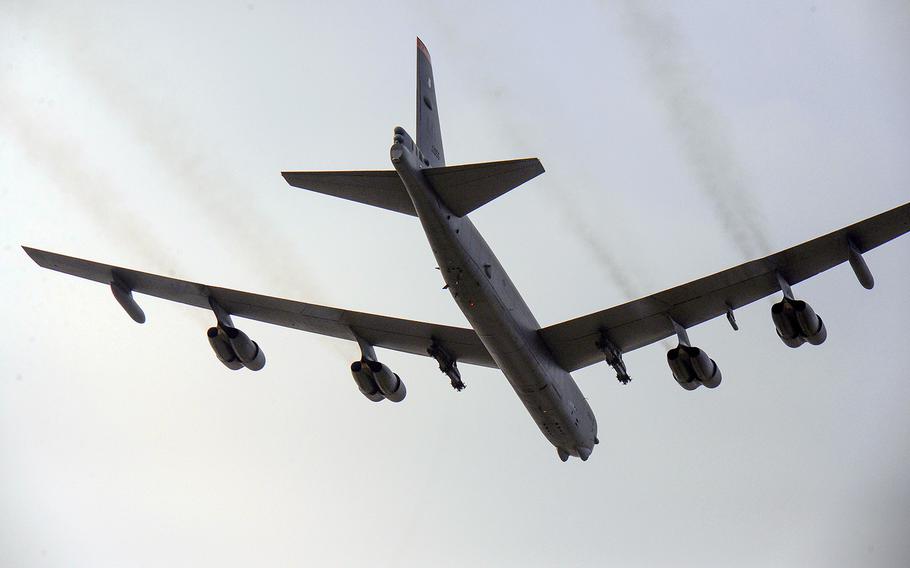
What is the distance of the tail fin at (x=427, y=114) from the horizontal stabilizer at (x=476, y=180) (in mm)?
2723

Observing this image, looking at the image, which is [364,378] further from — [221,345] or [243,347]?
[221,345]

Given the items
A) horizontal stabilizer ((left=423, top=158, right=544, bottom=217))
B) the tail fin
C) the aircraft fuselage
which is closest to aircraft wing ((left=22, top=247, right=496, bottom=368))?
the aircraft fuselage

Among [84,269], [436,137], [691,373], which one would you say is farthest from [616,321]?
[84,269]

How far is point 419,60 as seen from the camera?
20.1m

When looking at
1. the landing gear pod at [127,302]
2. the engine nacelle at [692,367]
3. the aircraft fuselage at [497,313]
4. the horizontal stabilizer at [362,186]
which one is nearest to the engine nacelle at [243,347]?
the landing gear pod at [127,302]

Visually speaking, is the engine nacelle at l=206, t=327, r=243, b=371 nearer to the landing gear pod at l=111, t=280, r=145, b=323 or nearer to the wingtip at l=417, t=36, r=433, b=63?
the landing gear pod at l=111, t=280, r=145, b=323

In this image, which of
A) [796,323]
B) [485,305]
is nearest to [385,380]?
[485,305]

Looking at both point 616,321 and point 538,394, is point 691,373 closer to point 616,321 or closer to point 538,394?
point 616,321

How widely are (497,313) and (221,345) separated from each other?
654cm

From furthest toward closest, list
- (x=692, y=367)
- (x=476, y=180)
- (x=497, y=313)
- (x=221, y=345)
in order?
Answer: (x=221, y=345), (x=692, y=367), (x=497, y=313), (x=476, y=180)

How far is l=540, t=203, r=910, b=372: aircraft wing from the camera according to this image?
55.5ft

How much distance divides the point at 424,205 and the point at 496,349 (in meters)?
4.21

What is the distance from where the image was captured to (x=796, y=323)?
17.8 meters

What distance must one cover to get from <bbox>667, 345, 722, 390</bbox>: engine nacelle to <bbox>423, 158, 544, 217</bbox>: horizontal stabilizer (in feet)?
20.6
